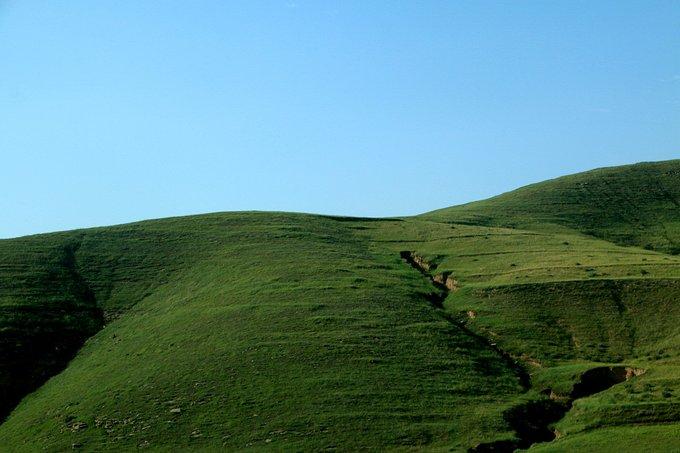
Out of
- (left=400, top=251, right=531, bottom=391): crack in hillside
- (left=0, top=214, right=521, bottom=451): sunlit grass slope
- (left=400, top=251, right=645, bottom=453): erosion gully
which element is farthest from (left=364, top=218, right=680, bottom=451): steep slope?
(left=0, top=214, right=521, bottom=451): sunlit grass slope

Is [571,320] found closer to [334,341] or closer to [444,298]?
[444,298]

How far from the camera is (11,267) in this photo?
71.1m

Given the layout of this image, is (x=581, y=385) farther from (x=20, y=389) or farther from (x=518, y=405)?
(x=20, y=389)

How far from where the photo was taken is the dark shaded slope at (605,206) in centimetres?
9150

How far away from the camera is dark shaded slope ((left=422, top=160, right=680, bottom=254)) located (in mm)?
91500

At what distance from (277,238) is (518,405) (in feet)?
133

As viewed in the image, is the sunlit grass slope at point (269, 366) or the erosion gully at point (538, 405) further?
the sunlit grass slope at point (269, 366)

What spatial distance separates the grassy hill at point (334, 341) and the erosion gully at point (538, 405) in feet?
0.40

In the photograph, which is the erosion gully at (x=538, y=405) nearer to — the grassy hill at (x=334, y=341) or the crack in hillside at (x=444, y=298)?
the crack in hillside at (x=444, y=298)

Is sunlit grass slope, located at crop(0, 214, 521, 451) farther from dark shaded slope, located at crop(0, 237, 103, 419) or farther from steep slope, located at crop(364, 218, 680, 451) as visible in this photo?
steep slope, located at crop(364, 218, 680, 451)

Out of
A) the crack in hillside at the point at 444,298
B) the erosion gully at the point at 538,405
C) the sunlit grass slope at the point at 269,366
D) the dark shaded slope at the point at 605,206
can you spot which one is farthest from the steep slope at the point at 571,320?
the dark shaded slope at the point at 605,206

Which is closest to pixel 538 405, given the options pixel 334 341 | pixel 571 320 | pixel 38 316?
pixel 571 320

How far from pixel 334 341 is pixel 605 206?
61.4 m

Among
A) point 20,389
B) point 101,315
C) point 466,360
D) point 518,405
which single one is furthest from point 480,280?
point 20,389
